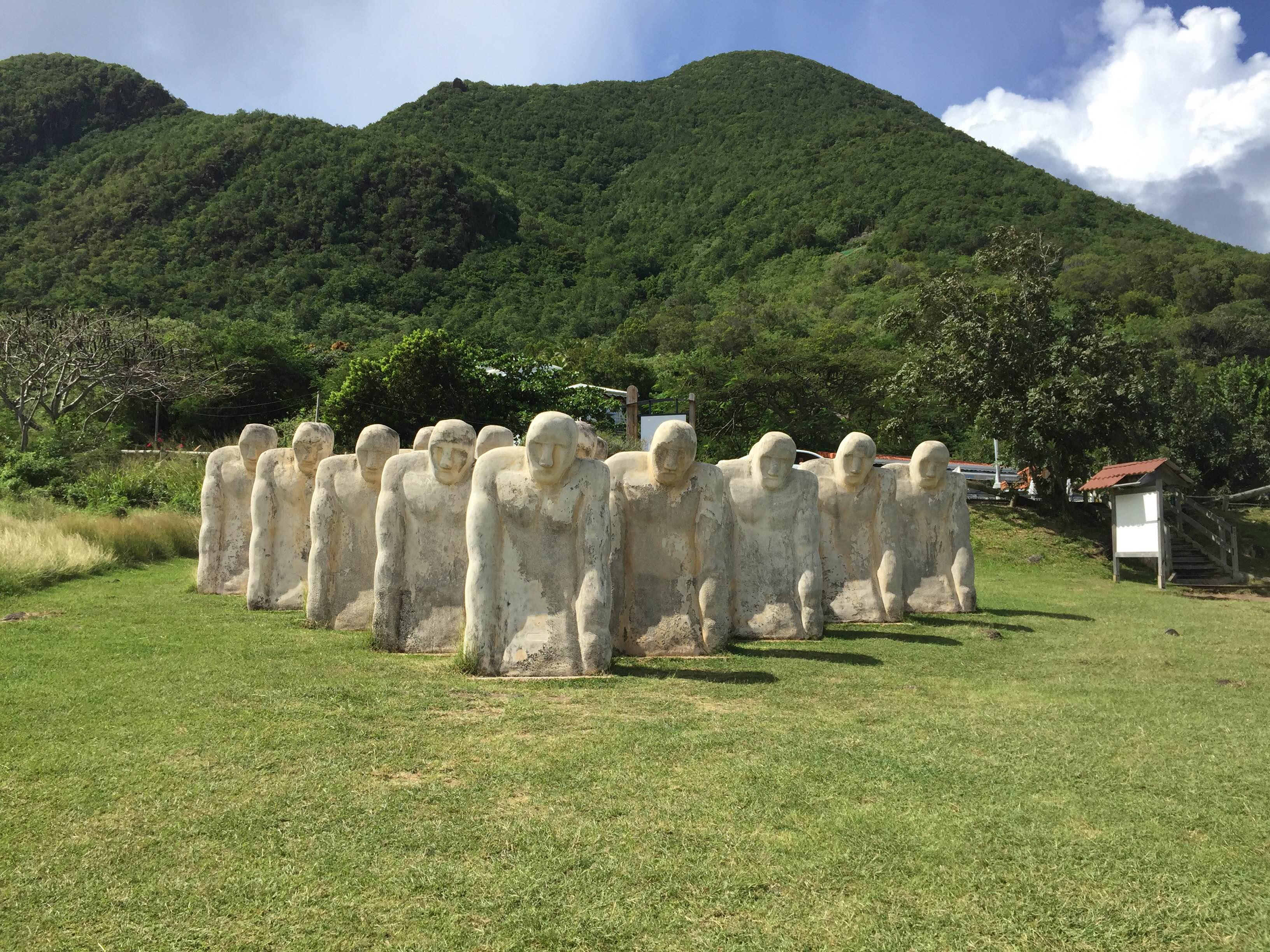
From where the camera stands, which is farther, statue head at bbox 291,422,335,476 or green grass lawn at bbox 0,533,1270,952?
statue head at bbox 291,422,335,476

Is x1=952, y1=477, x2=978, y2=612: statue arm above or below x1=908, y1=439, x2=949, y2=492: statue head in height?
below

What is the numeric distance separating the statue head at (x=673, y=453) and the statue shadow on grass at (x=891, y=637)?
2.48m

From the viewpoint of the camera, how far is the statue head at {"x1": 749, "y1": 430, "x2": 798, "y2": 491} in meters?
9.84

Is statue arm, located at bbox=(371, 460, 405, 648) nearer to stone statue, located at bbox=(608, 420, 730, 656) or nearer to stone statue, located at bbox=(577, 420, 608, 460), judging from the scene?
stone statue, located at bbox=(577, 420, 608, 460)

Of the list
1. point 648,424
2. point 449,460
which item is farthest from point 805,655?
point 648,424

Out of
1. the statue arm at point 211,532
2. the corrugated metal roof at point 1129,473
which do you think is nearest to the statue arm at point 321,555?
the statue arm at point 211,532

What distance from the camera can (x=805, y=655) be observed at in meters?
8.55

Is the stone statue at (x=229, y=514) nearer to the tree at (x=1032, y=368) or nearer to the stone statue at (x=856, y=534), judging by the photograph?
the stone statue at (x=856, y=534)

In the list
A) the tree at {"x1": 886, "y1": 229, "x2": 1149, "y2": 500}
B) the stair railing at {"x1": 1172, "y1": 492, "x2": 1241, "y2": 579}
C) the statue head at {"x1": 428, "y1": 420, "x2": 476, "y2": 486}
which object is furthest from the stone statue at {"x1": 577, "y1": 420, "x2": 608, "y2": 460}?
the stair railing at {"x1": 1172, "y1": 492, "x2": 1241, "y2": 579}

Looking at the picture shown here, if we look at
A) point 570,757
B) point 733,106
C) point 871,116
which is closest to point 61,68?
point 733,106

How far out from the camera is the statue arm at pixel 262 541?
11.1 meters

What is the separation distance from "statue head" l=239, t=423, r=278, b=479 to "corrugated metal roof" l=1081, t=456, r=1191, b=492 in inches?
567

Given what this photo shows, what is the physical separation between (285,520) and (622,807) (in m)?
8.23

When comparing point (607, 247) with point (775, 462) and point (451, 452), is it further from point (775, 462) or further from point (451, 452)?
point (451, 452)
